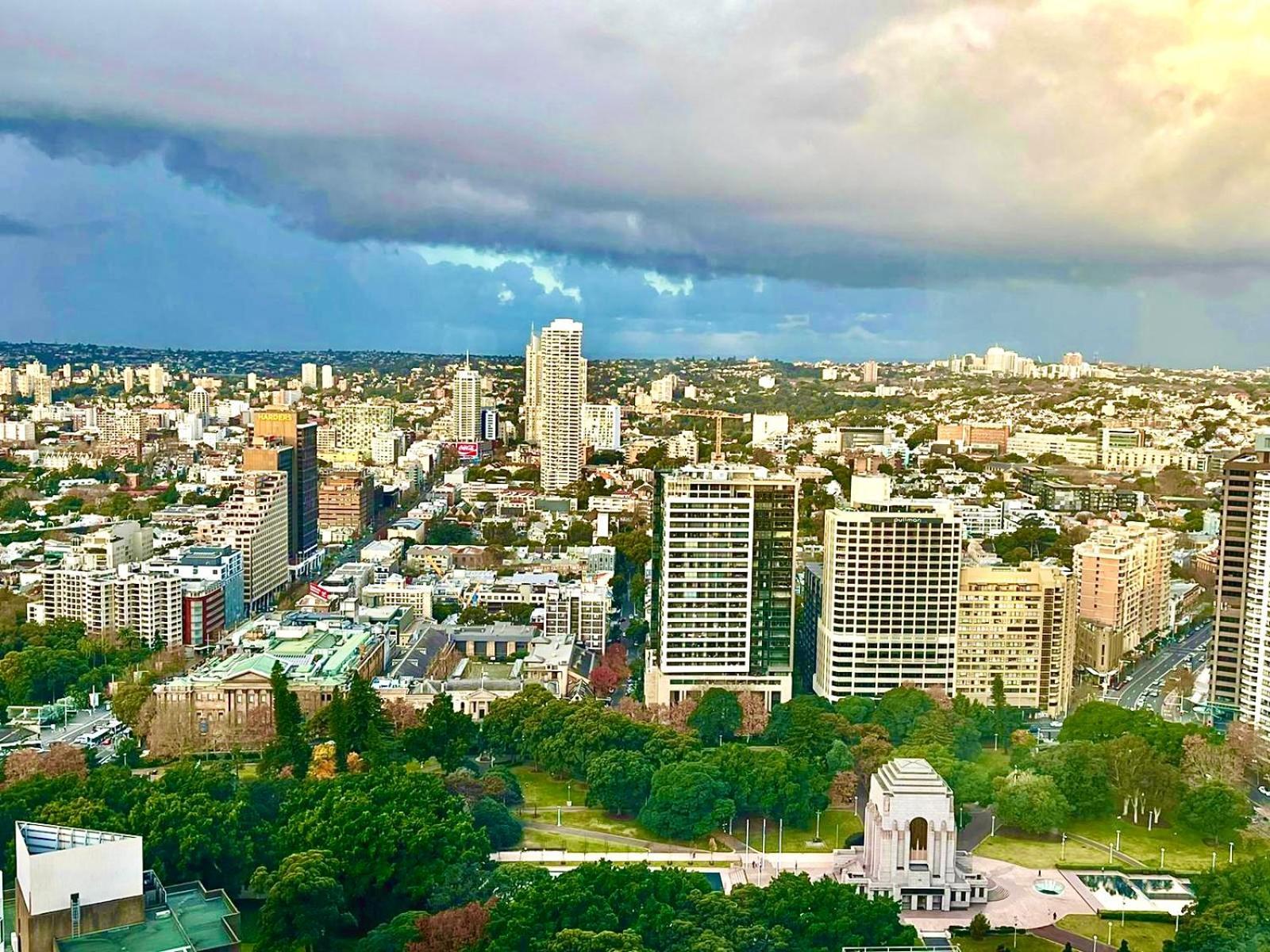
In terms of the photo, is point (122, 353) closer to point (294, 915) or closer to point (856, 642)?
point (856, 642)

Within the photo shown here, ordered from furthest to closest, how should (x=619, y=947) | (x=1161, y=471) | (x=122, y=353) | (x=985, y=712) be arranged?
(x=122, y=353)
(x=1161, y=471)
(x=985, y=712)
(x=619, y=947)

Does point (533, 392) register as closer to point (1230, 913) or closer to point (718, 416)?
point (718, 416)

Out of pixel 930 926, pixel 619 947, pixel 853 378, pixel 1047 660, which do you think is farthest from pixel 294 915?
pixel 853 378

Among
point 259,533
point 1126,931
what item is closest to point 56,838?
point 1126,931

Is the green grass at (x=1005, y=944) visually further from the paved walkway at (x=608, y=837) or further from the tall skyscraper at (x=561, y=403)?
the tall skyscraper at (x=561, y=403)

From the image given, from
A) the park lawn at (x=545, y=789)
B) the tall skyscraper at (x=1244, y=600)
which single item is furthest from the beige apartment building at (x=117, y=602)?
the tall skyscraper at (x=1244, y=600)
